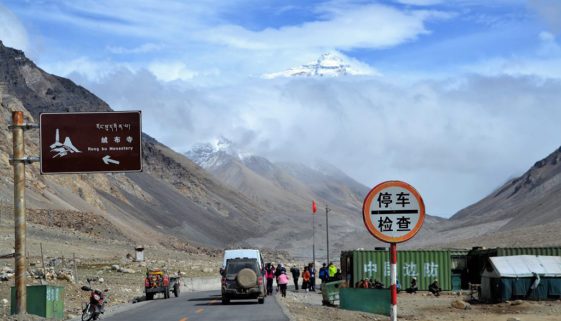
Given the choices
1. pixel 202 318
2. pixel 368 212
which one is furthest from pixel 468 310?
pixel 368 212

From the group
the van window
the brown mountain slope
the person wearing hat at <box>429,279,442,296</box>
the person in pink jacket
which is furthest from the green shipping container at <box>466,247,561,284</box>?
the brown mountain slope

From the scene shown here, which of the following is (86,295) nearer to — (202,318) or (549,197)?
(202,318)

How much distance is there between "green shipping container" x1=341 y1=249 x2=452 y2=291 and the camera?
181 feet

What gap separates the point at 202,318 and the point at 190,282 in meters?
31.6

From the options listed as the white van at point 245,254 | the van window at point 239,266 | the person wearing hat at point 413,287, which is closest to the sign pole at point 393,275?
the van window at point 239,266

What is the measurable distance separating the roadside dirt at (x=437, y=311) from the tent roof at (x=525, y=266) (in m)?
1.66

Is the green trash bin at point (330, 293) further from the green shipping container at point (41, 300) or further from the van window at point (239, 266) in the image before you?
the green shipping container at point (41, 300)

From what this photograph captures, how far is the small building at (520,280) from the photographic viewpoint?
4356 cm

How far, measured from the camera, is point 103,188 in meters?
146

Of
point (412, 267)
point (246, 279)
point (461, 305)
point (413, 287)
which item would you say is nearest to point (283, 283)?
point (246, 279)

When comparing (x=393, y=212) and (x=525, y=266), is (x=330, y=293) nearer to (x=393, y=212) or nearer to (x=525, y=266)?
Answer: (x=525, y=266)

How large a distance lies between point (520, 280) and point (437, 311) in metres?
7.57

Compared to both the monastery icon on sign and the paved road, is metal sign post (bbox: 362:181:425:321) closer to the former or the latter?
the monastery icon on sign

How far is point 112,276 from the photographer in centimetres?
5862
